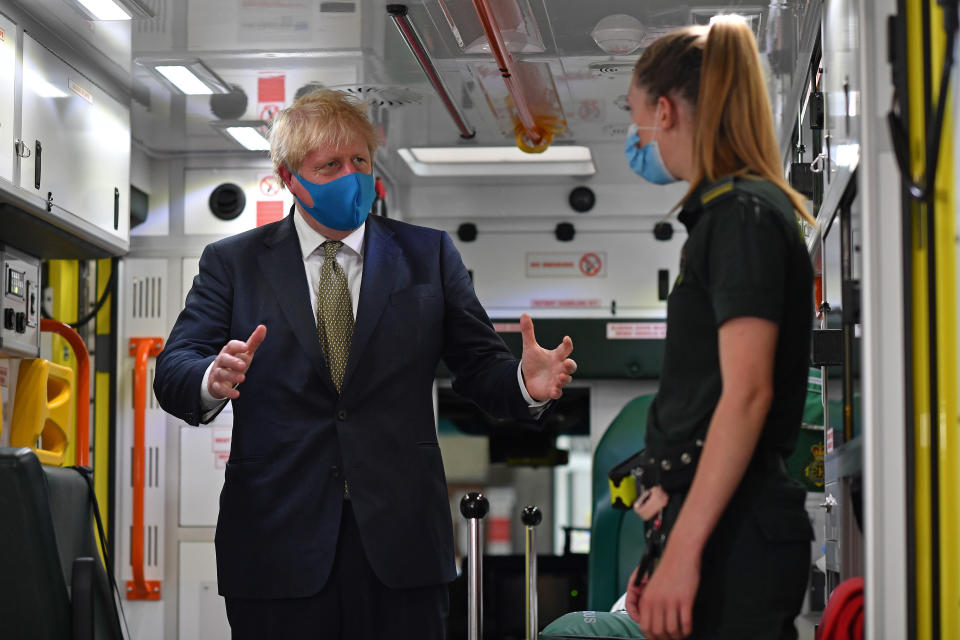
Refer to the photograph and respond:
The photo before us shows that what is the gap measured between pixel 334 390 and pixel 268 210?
3.84 meters

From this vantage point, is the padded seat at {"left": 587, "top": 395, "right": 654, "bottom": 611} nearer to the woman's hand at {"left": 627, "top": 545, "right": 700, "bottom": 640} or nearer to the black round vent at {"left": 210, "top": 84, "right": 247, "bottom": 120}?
the black round vent at {"left": 210, "top": 84, "right": 247, "bottom": 120}

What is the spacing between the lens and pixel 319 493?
2.42 meters

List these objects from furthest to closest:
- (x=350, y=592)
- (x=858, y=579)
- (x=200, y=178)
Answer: (x=200, y=178)
(x=350, y=592)
(x=858, y=579)

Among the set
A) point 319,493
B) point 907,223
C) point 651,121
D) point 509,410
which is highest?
point 651,121

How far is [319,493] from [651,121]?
1085mm

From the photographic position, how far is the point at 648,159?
1.82 m

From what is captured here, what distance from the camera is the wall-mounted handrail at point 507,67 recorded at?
3.98 metres

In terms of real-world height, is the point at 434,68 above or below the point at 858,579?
above

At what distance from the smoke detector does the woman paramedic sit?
2657mm

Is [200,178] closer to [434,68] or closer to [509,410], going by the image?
[434,68]

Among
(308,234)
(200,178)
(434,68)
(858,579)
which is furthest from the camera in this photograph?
(200,178)

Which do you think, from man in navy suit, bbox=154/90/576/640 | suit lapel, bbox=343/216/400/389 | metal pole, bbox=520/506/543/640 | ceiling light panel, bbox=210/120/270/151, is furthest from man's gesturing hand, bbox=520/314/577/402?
ceiling light panel, bbox=210/120/270/151

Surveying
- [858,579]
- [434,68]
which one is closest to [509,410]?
[858,579]

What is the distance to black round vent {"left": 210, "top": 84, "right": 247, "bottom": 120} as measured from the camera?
5.26 metres
